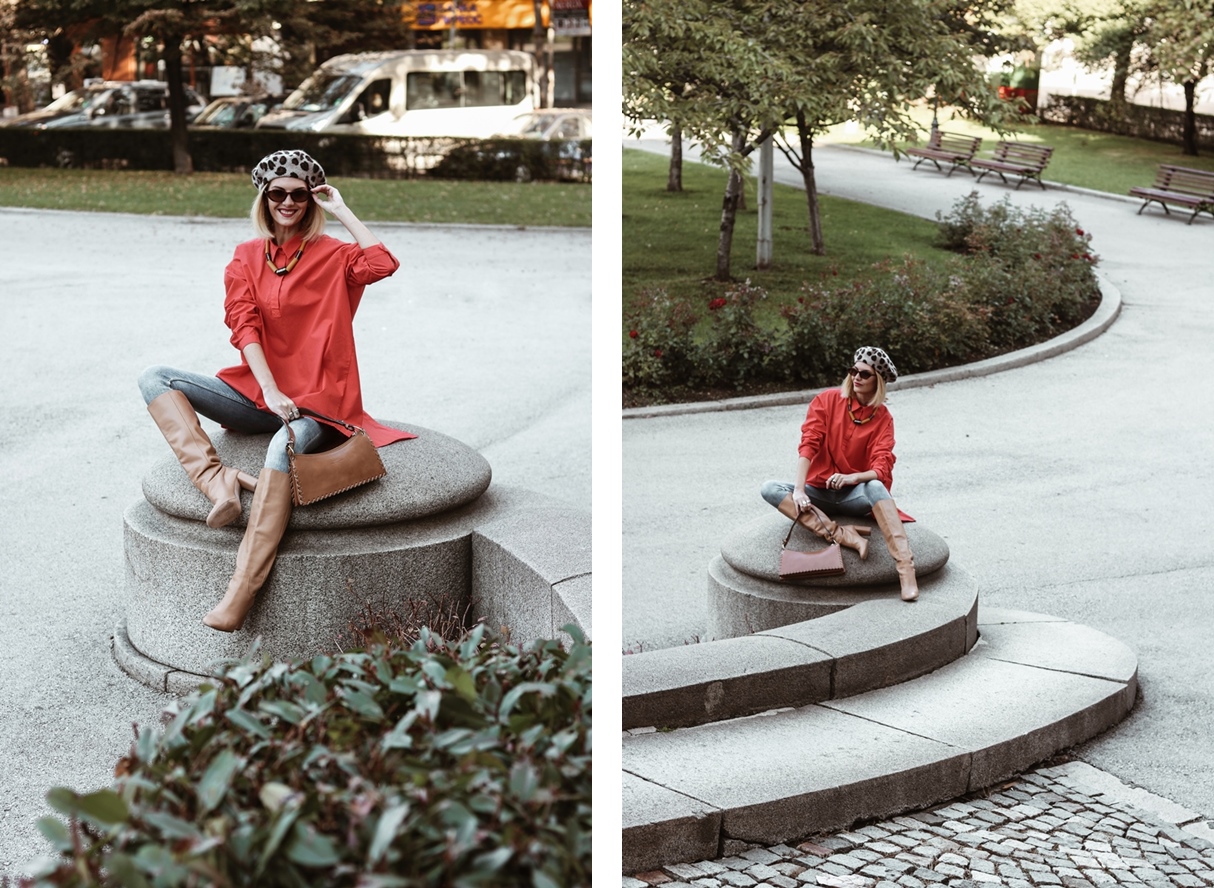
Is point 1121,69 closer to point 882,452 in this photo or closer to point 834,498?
point 882,452

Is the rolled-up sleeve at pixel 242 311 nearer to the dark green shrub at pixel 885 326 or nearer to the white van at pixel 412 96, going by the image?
the dark green shrub at pixel 885 326

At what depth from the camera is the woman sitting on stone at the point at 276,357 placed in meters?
4.31

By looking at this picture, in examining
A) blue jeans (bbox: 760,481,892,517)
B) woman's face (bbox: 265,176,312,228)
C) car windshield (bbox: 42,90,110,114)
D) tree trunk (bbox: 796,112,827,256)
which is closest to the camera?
woman's face (bbox: 265,176,312,228)

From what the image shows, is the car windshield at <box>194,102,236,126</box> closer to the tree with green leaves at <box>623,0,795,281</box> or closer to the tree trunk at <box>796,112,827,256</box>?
the tree trunk at <box>796,112,827,256</box>

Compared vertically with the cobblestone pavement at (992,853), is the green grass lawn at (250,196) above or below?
above

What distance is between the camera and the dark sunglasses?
4375mm

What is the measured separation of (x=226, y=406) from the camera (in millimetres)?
4621

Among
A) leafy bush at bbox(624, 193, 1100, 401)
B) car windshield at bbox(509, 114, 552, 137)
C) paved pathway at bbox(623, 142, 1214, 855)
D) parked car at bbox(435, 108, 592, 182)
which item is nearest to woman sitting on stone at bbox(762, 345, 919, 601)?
paved pathway at bbox(623, 142, 1214, 855)

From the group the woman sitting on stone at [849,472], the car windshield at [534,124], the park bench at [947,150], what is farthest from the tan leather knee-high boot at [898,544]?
the car windshield at [534,124]

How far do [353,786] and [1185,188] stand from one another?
4.19 m

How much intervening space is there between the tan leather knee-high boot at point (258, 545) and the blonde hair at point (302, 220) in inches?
29.1

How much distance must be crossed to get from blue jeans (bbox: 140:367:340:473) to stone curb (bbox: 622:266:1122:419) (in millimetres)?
3320

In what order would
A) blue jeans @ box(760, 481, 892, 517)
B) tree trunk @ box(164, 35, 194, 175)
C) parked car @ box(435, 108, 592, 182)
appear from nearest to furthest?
1. blue jeans @ box(760, 481, 892, 517)
2. tree trunk @ box(164, 35, 194, 175)
3. parked car @ box(435, 108, 592, 182)

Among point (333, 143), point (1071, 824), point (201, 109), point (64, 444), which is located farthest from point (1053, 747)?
point (201, 109)
